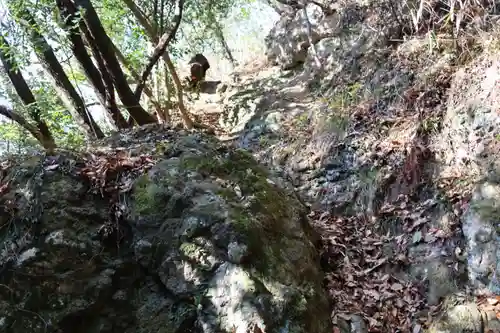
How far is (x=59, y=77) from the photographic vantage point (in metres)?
Answer: 6.09

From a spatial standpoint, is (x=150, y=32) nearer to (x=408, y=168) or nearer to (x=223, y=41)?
(x=408, y=168)

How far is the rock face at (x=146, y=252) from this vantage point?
2.67m

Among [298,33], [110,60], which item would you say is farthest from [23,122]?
[298,33]

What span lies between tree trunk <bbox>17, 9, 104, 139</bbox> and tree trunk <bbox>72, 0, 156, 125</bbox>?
626 mm

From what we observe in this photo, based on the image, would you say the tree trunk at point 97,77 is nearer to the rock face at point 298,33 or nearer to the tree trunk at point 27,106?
the tree trunk at point 27,106

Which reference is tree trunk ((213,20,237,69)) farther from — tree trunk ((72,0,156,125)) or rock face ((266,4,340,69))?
tree trunk ((72,0,156,125))

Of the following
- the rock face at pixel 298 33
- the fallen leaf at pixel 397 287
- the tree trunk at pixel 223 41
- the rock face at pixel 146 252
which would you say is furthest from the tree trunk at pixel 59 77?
the tree trunk at pixel 223 41

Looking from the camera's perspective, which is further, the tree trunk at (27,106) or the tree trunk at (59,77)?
the tree trunk at (27,106)

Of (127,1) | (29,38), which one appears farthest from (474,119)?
(127,1)

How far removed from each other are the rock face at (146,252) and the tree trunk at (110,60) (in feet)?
9.02

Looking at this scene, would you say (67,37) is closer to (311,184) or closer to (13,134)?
(13,134)

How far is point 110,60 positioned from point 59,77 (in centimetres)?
84

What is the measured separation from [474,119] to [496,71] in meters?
0.58

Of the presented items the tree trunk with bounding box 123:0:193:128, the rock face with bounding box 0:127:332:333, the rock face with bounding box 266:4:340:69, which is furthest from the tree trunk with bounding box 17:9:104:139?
the rock face with bounding box 266:4:340:69
